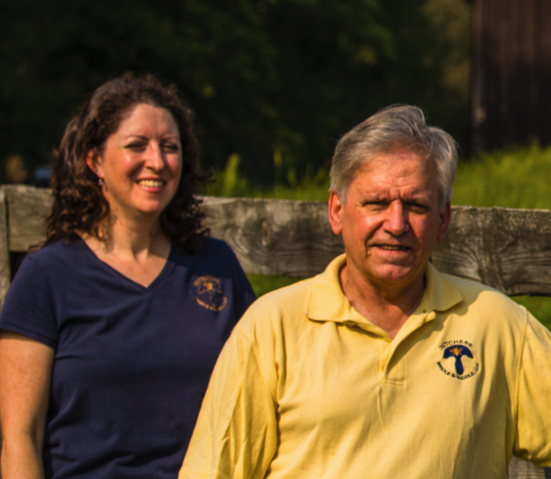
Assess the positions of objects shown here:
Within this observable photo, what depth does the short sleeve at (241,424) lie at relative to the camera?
1971mm

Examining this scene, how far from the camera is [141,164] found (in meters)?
2.59

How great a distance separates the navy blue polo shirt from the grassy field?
42.3 inches

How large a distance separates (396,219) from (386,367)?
1.35 feet

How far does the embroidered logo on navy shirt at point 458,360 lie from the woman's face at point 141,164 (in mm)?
1226

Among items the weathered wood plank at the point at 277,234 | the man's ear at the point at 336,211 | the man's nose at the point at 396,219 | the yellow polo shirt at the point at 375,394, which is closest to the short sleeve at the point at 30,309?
the yellow polo shirt at the point at 375,394

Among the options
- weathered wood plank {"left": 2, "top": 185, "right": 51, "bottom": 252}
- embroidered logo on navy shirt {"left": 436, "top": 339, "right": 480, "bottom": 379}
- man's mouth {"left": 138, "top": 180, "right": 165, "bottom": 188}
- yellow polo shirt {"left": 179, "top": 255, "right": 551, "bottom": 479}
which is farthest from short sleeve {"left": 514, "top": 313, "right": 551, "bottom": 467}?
weathered wood plank {"left": 2, "top": 185, "right": 51, "bottom": 252}

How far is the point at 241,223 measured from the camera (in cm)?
294

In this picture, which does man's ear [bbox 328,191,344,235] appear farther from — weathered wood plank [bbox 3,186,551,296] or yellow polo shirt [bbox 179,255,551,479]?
weathered wood plank [bbox 3,186,551,296]

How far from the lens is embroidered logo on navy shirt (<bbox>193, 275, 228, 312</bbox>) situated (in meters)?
2.58

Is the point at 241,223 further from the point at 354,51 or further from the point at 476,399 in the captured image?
the point at 354,51

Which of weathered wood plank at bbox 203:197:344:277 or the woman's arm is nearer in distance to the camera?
the woman's arm

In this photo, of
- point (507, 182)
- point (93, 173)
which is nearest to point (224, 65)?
point (507, 182)

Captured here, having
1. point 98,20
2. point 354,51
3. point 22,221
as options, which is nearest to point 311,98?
point 354,51

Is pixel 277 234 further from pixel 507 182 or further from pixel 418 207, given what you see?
pixel 507 182
